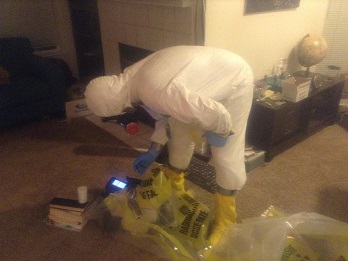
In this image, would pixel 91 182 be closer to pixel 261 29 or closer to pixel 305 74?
pixel 261 29

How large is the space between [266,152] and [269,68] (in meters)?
0.77

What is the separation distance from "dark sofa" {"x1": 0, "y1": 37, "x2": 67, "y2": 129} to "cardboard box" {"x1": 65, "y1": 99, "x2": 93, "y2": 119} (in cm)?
7

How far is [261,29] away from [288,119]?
694mm

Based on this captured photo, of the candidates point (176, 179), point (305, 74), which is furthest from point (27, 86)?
point (305, 74)

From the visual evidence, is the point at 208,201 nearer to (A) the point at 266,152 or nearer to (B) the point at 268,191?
(B) the point at 268,191

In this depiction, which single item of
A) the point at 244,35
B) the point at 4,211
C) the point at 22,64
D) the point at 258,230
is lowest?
the point at 4,211

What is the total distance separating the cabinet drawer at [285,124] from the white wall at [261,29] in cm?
45

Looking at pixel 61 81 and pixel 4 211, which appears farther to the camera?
pixel 61 81

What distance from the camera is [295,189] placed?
6.06 feet

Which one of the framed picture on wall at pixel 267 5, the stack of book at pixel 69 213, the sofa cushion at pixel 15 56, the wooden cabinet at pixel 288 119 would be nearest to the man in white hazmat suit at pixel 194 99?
the stack of book at pixel 69 213

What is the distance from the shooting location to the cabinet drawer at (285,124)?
2047 mm

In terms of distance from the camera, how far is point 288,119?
2.15m

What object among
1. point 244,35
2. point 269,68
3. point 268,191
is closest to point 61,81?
point 244,35

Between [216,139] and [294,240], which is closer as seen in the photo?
[294,240]
